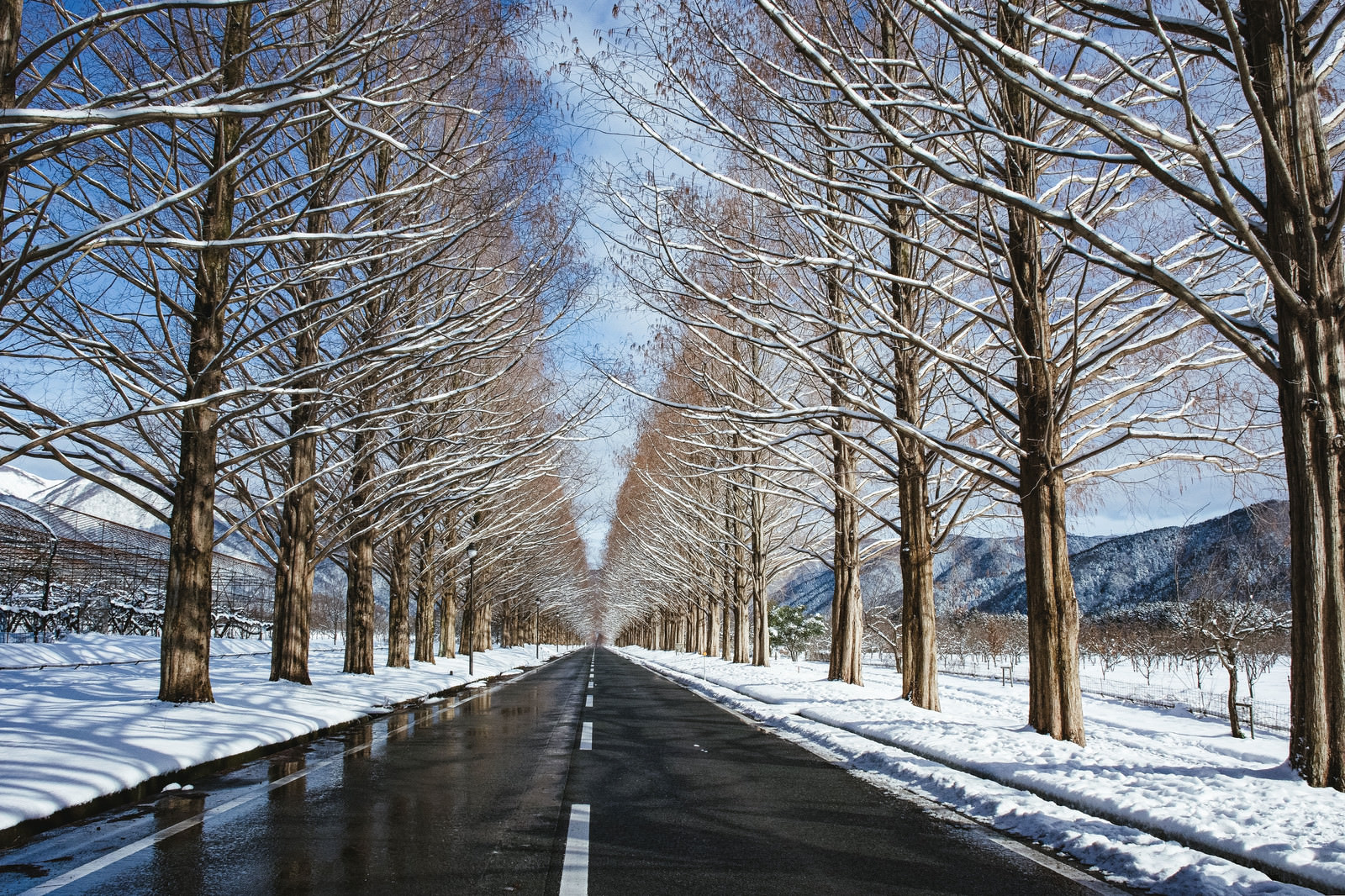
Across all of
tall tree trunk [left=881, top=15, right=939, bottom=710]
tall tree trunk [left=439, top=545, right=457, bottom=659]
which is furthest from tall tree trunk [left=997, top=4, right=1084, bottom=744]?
tall tree trunk [left=439, top=545, right=457, bottom=659]

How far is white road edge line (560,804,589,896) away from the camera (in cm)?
364

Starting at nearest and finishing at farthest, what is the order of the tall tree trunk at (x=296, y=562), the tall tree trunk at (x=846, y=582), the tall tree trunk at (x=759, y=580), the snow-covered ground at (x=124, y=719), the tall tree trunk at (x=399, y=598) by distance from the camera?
the snow-covered ground at (x=124, y=719) < the tall tree trunk at (x=296, y=562) < the tall tree trunk at (x=846, y=582) < the tall tree trunk at (x=399, y=598) < the tall tree trunk at (x=759, y=580)

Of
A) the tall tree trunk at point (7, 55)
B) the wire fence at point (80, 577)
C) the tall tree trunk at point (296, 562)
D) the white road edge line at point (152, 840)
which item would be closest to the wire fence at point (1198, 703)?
the tall tree trunk at point (296, 562)

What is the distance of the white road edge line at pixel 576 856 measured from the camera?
3.64m

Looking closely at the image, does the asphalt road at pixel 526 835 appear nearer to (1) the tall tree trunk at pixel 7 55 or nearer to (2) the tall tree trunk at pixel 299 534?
(1) the tall tree trunk at pixel 7 55

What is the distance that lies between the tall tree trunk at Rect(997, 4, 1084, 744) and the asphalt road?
2600mm

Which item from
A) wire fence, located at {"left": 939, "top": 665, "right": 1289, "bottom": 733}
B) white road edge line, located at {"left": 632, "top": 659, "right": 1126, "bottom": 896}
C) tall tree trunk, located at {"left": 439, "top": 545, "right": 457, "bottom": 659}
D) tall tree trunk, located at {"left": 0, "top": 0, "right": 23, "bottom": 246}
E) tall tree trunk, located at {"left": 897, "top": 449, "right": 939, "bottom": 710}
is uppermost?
tall tree trunk, located at {"left": 0, "top": 0, "right": 23, "bottom": 246}

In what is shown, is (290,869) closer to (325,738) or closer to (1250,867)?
(1250,867)

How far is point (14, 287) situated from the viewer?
17.2ft

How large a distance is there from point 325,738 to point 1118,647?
6426cm

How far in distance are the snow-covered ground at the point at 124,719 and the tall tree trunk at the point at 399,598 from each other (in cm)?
399

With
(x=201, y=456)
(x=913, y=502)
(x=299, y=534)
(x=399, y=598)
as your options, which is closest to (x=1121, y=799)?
(x=913, y=502)

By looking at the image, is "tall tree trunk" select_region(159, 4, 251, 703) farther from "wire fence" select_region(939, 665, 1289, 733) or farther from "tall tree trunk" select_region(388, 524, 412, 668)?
"wire fence" select_region(939, 665, 1289, 733)

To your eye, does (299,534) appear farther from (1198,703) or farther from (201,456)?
(1198,703)
